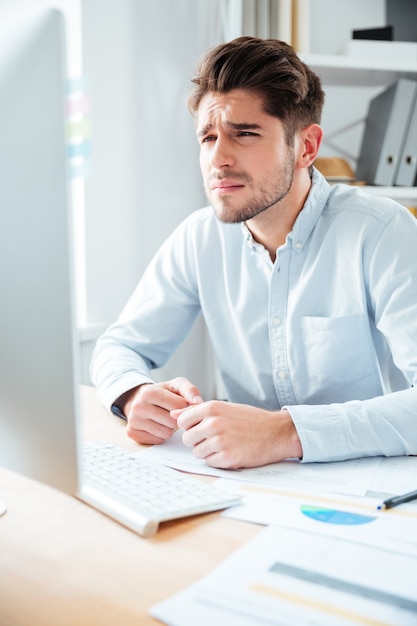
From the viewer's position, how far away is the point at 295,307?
1.31 m

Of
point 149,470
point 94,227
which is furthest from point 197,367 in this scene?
point 149,470

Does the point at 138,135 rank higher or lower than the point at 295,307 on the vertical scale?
higher

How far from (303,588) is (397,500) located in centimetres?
23

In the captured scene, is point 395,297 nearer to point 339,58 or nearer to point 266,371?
point 266,371

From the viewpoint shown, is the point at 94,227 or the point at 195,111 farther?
the point at 94,227

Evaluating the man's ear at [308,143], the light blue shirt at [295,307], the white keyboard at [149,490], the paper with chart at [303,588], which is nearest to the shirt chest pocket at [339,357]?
the light blue shirt at [295,307]

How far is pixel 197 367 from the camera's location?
214cm

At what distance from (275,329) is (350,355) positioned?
160 mm

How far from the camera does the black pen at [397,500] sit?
28.9 inches

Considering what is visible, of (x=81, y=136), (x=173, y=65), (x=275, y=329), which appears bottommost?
(x=275, y=329)

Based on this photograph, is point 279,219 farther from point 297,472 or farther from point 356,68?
point 356,68

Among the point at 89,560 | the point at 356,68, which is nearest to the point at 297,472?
the point at 89,560

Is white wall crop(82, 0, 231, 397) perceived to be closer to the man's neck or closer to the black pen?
the man's neck

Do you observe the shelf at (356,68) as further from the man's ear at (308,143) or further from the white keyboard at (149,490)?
the white keyboard at (149,490)
